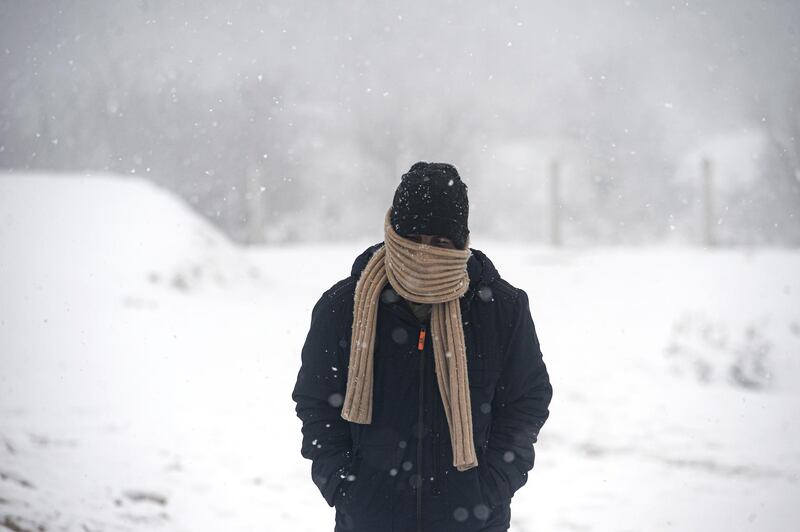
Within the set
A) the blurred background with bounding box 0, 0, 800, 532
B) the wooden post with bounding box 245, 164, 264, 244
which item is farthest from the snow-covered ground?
the wooden post with bounding box 245, 164, 264, 244

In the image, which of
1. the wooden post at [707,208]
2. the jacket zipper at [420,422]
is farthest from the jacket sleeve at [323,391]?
the wooden post at [707,208]

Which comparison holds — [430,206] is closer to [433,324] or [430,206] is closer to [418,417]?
[433,324]

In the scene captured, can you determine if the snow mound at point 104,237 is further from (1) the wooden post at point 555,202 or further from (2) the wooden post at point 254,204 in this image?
(2) the wooden post at point 254,204

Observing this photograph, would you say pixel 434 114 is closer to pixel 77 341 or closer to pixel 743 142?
pixel 743 142

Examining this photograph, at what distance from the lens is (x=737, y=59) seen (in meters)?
31.2

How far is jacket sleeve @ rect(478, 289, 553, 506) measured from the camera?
6.66 feet

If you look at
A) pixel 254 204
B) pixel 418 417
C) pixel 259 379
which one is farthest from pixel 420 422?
pixel 254 204

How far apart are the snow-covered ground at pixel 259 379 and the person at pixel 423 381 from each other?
2.56 m

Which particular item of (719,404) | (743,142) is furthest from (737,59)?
(719,404)

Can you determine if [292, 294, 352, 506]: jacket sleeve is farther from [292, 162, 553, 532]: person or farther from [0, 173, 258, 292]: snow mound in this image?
[0, 173, 258, 292]: snow mound

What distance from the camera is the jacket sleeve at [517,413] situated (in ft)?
6.66

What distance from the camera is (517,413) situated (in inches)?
82.5

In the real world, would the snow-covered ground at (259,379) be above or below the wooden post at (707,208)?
below

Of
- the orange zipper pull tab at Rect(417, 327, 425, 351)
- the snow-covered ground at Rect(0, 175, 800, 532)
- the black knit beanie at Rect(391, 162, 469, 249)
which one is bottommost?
the snow-covered ground at Rect(0, 175, 800, 532)
